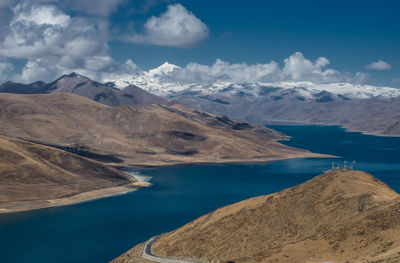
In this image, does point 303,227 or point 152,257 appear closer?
point 303,227

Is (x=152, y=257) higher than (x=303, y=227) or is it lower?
lower

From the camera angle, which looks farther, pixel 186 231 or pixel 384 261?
pixel 186 231

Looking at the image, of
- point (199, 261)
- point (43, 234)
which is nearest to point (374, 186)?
point (199, 261)

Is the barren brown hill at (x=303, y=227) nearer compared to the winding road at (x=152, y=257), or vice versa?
the barren brown hill at (x=303, y=227)

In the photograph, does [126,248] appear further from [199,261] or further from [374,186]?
[374,186]

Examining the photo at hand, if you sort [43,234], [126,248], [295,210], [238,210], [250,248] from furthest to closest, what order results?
1. [43,234]
2. [126,248]
3. [238,210]
4. [295,210]
5. [250,248]

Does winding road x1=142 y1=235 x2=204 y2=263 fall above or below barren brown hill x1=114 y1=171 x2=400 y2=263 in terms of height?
below

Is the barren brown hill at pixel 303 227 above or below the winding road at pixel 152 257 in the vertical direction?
above

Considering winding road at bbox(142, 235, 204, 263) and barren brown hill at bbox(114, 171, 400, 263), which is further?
winding road at bbox(142, 235, 204, 263)
